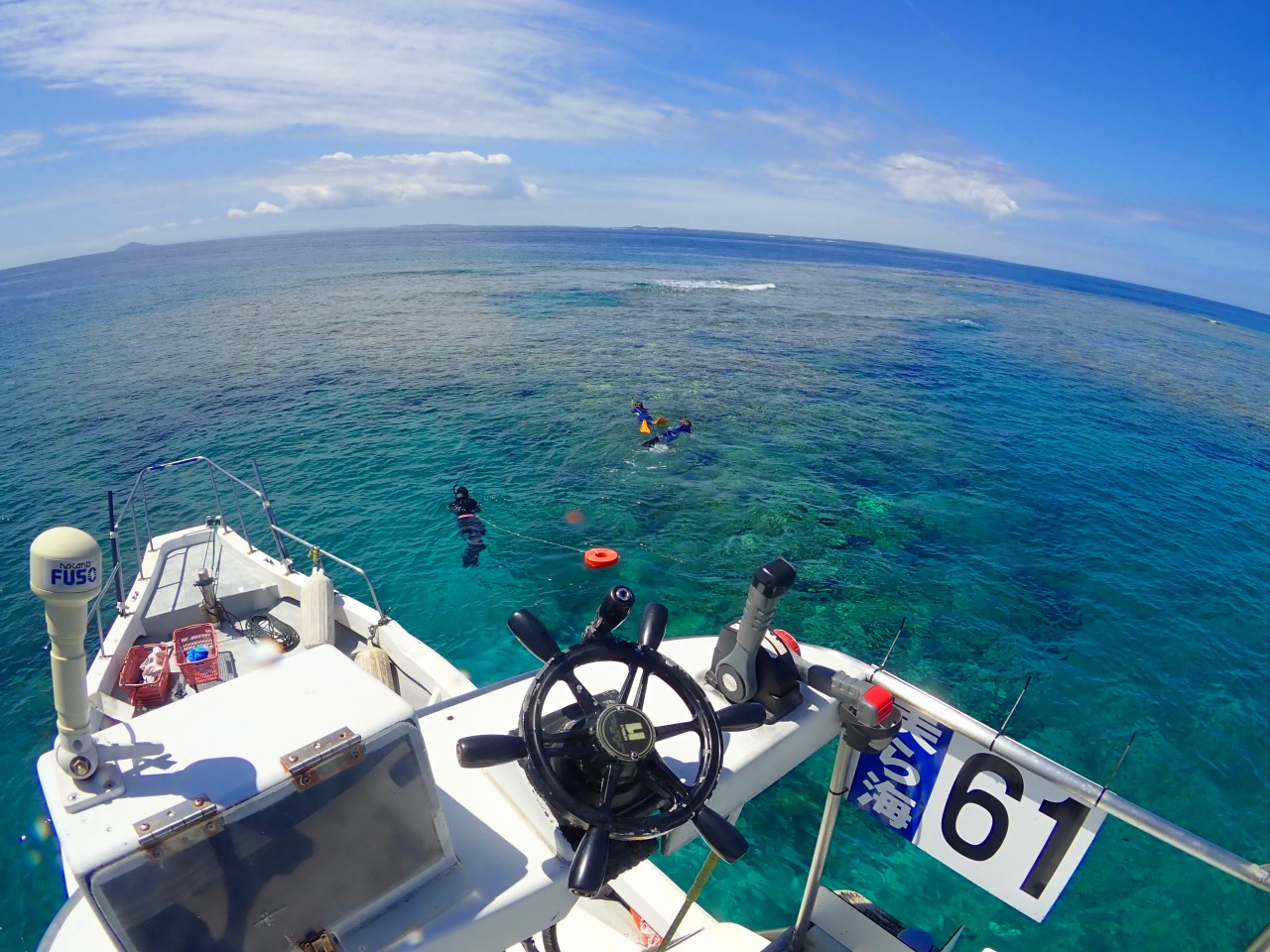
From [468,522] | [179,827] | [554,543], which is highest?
[179,827]

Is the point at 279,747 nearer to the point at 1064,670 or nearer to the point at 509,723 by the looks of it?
the point at 509,723

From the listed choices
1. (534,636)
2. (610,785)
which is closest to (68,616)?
(534,636)

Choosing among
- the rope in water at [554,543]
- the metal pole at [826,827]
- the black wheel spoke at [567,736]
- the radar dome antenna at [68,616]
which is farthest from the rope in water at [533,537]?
the radar dome antenna at [68,616]

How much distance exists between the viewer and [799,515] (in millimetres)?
21719

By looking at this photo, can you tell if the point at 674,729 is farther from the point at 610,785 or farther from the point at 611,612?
the point at 611,612

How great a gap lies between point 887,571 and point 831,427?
13229mm

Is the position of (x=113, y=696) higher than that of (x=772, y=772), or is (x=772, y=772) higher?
(x=772, y=772)

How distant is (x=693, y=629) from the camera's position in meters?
15.8

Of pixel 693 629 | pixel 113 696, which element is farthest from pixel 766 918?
pixel 113 696

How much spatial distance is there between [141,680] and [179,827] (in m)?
9.53

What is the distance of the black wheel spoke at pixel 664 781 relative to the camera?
10.7ft

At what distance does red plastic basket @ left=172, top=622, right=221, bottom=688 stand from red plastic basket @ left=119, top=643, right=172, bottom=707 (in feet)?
0.62

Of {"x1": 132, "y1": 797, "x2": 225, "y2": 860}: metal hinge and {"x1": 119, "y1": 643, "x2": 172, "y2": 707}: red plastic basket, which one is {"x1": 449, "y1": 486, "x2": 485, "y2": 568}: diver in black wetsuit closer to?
{"x1": 119, "y1": 643, "x2": 172, "y2": 707}: red plastic basket

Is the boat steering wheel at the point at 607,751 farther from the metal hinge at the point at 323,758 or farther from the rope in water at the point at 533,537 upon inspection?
the rope in water at the point at 533,537
